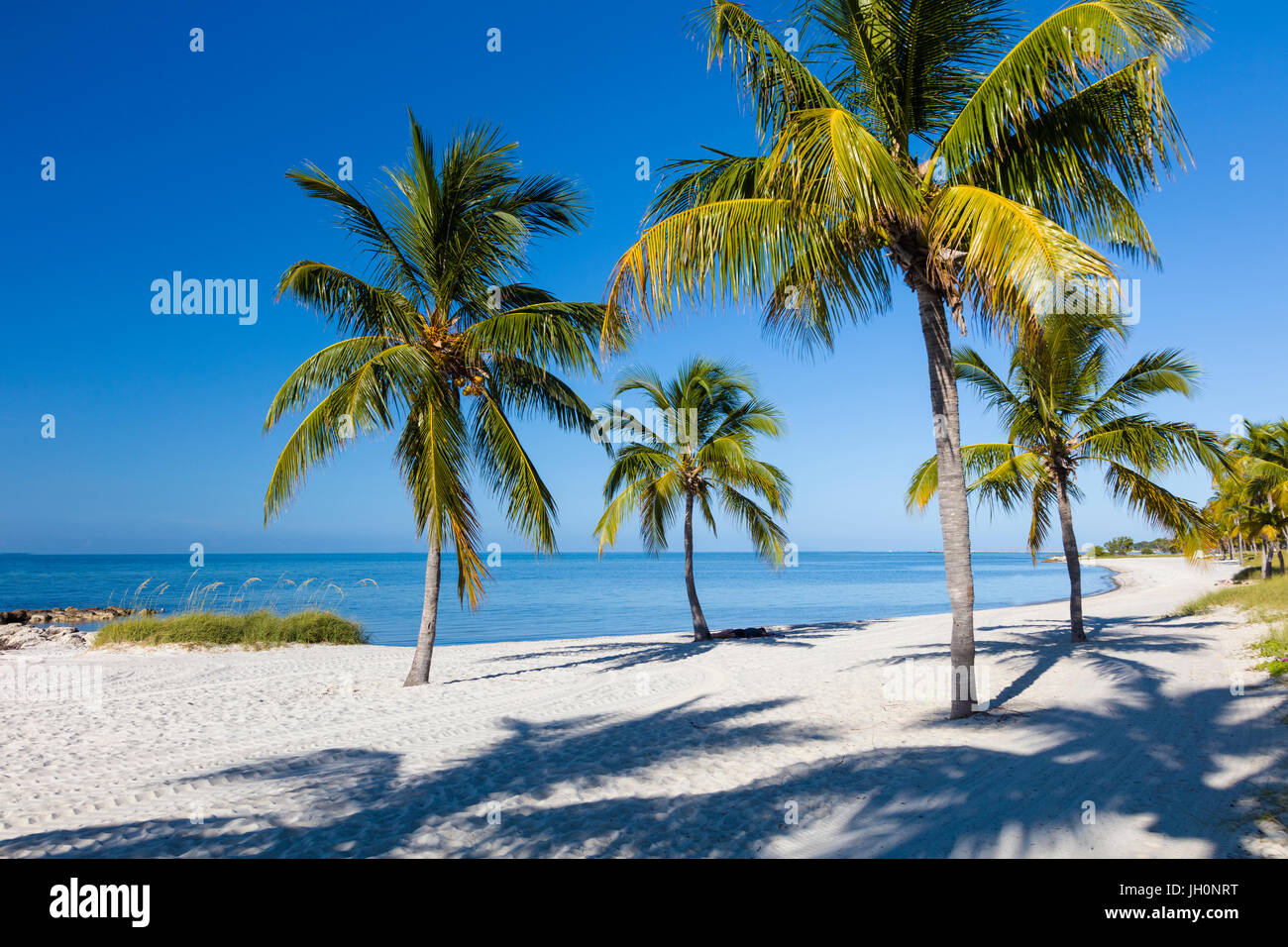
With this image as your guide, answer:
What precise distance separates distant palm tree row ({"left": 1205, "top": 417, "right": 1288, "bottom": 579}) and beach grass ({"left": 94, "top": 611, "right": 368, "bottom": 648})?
93.9 ft

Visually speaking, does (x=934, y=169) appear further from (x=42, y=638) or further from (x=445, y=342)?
(x=42, y=638)

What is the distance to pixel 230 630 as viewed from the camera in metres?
16.0

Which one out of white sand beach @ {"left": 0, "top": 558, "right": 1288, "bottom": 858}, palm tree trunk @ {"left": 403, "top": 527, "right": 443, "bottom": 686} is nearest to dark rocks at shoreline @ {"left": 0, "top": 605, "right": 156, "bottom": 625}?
white sand beach @ {"left": 0, "top": 558, "right": 1288, "bottom": 858}

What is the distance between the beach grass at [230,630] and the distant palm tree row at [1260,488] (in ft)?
93.9

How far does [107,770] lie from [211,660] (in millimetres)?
8417

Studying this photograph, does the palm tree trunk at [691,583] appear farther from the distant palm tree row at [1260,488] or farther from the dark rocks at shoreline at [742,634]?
the distant palm tree row at [1260,488]

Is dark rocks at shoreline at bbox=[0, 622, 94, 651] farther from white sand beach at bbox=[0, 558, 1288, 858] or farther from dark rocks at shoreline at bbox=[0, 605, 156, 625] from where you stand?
white sand beach at bbox=[0, 558, 1288, 858]

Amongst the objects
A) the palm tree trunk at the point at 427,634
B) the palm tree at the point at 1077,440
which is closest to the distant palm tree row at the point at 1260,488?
the palm tree at the point at 1077,440

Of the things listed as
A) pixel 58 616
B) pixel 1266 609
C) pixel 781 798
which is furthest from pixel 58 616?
pixel 1266 609

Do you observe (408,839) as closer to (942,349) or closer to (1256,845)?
(1256,845)

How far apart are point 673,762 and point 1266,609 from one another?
15.3m

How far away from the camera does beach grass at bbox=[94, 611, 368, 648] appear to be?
50.8 feet

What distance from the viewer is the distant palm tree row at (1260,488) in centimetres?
2264
